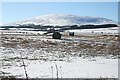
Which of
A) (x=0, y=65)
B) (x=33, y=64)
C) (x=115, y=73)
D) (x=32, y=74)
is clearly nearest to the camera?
(x=32, y=74)

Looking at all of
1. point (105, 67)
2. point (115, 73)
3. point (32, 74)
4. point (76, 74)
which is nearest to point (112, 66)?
point (105, 67)

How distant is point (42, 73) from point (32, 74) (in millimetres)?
451

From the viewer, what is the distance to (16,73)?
11672mm

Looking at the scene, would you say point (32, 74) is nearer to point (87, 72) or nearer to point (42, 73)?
point (42, 73)

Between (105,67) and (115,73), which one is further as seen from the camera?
(105,67)

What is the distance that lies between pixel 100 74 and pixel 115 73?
731 millimetres

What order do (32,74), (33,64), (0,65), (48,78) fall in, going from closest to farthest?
(48,78)
(32,74)
(0,65)
(33,64)

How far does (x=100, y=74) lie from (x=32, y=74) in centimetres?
275

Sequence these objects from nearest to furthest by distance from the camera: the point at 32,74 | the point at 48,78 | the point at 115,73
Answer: the point at 48,78, the point at 32,74, the point at 115,73

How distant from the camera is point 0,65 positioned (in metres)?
13.5

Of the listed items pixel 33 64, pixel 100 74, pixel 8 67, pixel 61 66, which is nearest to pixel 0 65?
pixel 8 67

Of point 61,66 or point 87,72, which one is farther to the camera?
point 61,66

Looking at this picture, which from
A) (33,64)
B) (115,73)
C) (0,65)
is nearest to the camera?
(115,73)

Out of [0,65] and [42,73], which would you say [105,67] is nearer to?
[42,73]
